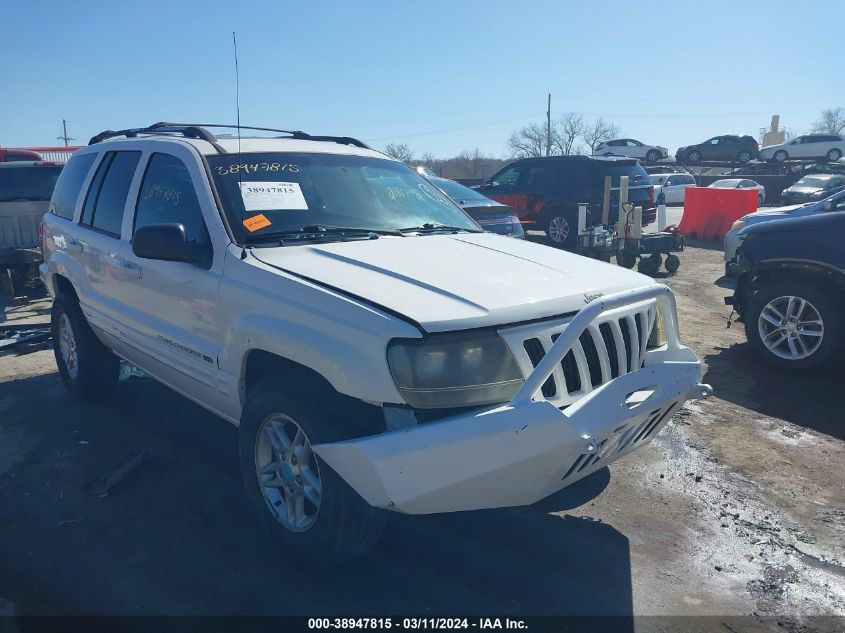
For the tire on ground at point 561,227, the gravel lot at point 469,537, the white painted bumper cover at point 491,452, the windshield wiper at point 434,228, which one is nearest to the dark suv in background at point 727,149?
the tire on ground at point 561,227

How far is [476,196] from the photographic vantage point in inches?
420

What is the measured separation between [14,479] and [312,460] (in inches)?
89.6

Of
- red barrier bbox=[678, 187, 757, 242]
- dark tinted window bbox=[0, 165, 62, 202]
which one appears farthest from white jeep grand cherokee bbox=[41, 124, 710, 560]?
red barrier bbox=[678, 187, 757, 242]

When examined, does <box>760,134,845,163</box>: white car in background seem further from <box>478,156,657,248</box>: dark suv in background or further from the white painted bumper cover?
the white painted bumper cover

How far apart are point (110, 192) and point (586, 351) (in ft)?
11.2

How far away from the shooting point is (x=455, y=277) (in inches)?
120

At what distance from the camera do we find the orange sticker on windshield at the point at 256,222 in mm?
3455

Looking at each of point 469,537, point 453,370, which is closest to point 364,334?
point 453,370

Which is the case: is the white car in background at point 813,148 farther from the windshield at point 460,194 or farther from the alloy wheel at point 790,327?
the alloy wheel at point 790,327

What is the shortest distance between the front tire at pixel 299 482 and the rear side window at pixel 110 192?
2001mm

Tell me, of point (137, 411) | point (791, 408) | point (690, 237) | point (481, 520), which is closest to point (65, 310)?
point (137, 411)

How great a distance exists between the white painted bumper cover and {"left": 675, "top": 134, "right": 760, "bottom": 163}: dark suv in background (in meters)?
38.4

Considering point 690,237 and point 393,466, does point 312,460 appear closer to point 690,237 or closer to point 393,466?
point 393,466

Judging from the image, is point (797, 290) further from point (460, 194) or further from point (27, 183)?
point (27, 183)
